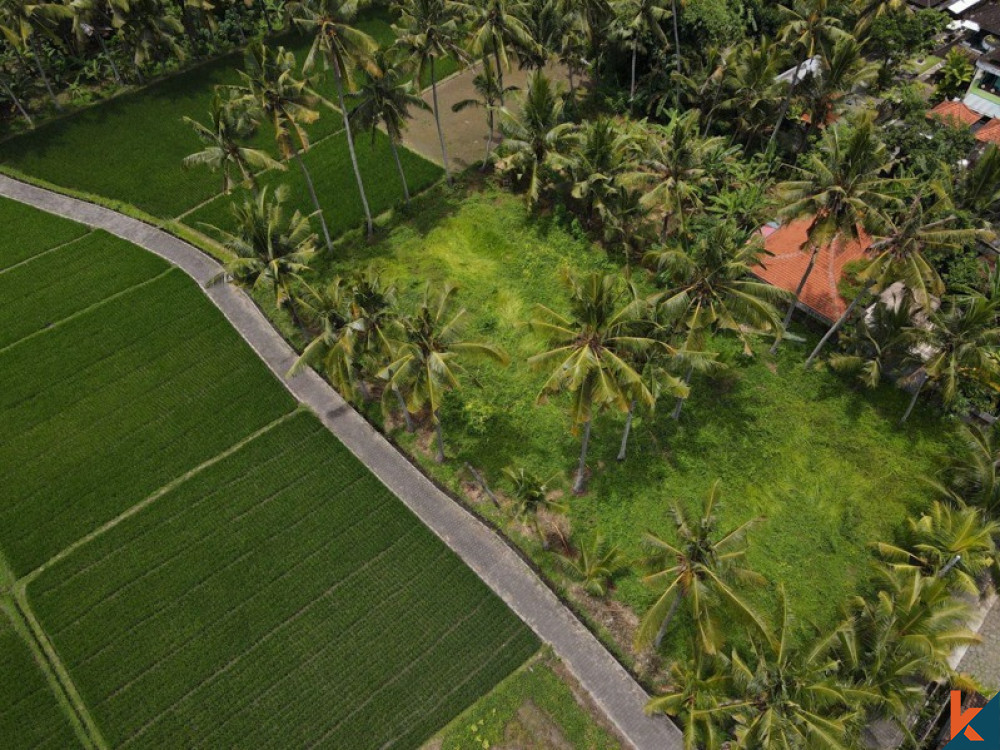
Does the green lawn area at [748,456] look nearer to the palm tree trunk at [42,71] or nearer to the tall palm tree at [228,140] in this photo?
the tall palm tree at [228,140]

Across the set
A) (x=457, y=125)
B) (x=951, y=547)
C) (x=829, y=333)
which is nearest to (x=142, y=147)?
(x=457, y=125)

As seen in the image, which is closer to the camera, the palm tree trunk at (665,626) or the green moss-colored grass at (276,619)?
the palm tree trunk at (665,626)

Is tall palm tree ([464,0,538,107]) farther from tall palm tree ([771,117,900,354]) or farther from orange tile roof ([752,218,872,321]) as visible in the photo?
orange tile roof ([752,218,872,321])

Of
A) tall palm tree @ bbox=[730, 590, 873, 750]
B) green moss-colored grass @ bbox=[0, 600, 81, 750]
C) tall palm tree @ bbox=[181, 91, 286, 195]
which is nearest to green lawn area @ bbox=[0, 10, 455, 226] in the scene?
tall palm tree @ bbox=[181, 91, 286, 195]

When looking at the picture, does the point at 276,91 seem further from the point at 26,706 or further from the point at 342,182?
the point at 26,706

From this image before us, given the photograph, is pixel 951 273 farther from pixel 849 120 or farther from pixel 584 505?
pixel 584 505

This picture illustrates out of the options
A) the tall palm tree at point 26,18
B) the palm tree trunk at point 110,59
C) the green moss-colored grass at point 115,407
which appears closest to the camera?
the green moss-colored grass at point 115,407

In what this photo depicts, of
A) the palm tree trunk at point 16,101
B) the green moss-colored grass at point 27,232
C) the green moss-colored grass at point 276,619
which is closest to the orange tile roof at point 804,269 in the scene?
the green moss-colored grass at point 276,619
